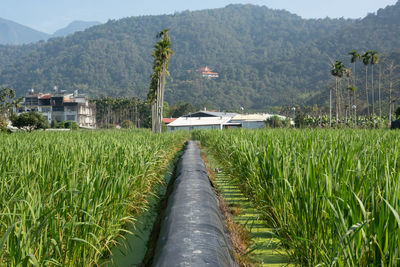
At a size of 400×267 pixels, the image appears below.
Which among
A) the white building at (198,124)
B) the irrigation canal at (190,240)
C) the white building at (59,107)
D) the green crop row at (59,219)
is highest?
the white building at (59,107)

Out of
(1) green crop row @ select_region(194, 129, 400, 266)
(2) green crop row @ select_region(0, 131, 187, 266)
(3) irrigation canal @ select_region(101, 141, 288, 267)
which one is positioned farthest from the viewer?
(3) irrigation canal @ select_region(101, 141, 288, 267)

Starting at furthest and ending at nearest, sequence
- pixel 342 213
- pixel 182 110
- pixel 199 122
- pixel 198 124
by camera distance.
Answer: pixel 182 110 < pixel 199 122 < pixel 198 124 < pixel 342 213

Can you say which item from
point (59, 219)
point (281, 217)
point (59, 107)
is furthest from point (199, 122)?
point (59, 219)

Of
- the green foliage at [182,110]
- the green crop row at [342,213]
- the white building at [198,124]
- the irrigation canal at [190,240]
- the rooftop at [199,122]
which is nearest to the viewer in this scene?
the green crop row at [342,213]

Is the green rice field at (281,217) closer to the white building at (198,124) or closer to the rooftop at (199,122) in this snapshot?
the white building at (198,124)

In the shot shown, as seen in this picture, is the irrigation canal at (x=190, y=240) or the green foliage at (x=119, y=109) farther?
the green foliage at (x=119, y=109)

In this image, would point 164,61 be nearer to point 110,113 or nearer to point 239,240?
point 239,240

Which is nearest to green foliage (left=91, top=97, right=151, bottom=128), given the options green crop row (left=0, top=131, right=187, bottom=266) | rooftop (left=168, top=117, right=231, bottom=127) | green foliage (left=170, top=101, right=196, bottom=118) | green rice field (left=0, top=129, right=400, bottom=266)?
green foliage (left=170, top=101, right=196, bottom=118)

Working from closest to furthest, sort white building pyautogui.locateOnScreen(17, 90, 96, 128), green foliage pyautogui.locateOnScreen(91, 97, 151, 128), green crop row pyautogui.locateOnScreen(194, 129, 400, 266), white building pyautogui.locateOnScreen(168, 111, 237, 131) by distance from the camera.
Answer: green crop row pyautogui.locateOnScreen(194, 129, 400, 266) → white building pyautogui.locateOnScreen(168, 111, 237, 131) → white building pyautogui.locateOnScreen(17, 90, 96, 128) → green foliage pyautogui.locateOnScreen(91, 97, 151, 128)

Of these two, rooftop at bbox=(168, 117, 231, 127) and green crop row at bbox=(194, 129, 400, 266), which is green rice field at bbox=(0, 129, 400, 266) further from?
rooftop at bbox=(168, 117, 231, 127)

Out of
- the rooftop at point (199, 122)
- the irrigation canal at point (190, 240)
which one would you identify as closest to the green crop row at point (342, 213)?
the irrigation canal at point (190, 240)

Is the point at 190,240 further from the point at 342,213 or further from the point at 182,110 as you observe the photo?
the point at 182,110

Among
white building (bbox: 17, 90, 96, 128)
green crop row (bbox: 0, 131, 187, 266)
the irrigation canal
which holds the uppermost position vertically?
white building (bbox: 17, 90, 96, 128)

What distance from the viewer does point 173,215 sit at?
367 cm
